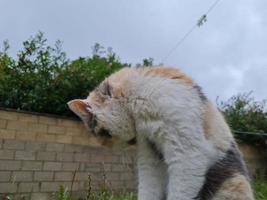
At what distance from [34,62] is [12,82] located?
1.28ft

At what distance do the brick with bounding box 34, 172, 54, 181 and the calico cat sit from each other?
Answer: 9.13 ft

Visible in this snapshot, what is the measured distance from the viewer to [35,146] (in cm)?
377

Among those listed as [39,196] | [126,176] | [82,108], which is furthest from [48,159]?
[82,108]

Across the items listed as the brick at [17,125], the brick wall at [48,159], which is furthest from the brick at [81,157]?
the brick at [17,125]

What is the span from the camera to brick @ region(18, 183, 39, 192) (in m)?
3.61

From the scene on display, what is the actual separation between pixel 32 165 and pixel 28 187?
0.62 feet

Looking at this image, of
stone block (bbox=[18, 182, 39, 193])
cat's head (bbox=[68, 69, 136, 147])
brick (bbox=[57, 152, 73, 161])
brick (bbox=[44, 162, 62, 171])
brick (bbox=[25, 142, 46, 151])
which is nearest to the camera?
cat's head (bbox=[68, 69, 136, 147])

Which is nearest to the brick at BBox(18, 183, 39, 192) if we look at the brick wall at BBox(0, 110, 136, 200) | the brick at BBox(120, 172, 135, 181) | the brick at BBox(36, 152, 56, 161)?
the brick wall at BBox(0, 110, 136, 200)

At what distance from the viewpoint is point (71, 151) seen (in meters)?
4.03

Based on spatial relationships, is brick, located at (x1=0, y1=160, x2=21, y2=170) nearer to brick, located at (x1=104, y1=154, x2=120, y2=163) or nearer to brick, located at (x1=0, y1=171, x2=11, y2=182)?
brick, located at (x1=0, y1=171, x2=11, y2=182)

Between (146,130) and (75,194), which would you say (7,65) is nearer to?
(75,194)

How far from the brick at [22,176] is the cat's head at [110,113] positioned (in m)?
2.66

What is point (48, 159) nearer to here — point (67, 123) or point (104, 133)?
point (67, 123)

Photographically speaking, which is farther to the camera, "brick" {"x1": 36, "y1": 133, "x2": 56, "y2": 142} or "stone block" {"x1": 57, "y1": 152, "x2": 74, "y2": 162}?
"stone block" {"x1": 57, "y1": 152, "x2": 74, "y2": 162}
